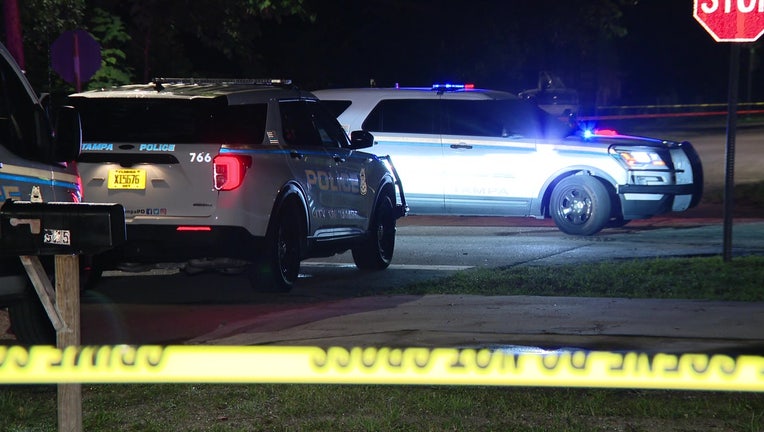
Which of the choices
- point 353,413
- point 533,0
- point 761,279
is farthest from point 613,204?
point 533,0

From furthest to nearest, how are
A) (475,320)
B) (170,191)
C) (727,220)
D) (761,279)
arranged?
(727,220), (761,279), (170,191), (475,320)

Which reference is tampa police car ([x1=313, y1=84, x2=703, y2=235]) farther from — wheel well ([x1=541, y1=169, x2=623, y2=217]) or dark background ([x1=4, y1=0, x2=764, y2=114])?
dark background ([x1=4, y1=0, x2=764, y2=114])

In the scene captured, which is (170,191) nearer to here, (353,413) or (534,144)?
(353,413)

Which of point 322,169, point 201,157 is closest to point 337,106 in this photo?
point 322,169

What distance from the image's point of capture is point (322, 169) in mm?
11414

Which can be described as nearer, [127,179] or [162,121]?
[127,179]

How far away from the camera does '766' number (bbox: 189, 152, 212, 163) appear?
9.99 m

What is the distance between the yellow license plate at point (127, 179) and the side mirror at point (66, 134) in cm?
227

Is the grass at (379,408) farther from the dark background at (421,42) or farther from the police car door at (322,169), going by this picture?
the dark background at (421,42)

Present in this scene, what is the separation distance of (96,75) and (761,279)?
47.6 feet

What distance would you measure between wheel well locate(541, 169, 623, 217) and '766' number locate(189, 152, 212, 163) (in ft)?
21.1

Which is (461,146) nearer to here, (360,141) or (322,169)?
(360,141)

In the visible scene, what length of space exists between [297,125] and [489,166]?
15.3 ft

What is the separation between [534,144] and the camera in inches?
610
